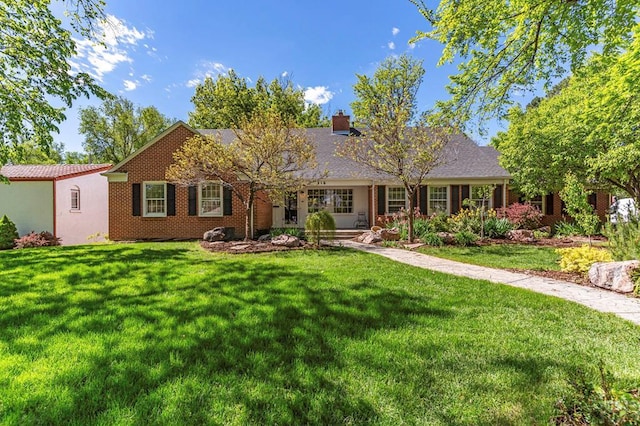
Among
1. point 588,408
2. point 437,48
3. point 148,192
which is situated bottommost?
point 588,408

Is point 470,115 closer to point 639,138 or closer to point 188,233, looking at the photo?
point 639,138

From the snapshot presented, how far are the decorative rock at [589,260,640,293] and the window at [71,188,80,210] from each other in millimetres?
20062

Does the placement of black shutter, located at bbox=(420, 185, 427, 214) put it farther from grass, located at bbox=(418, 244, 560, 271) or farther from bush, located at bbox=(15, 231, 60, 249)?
bush, located at bbox=(15, 231, 60, 249)

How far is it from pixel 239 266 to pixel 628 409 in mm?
6478

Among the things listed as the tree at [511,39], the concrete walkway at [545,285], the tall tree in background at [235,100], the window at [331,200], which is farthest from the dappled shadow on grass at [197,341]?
the tall tree in background at [235,100]

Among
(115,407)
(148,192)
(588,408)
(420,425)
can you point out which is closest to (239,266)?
(115,407)

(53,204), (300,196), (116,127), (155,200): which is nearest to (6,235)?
(53,204)

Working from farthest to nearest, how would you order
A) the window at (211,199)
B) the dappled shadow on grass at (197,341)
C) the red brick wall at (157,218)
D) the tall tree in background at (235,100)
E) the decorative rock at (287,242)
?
the tall tree in background at (235,100) → the window at (211,199) → the red brick wall at (157,218) → the decorative rock at (287,242) → the dappled shadow on grass at (197,341)

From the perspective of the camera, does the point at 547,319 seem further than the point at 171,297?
No

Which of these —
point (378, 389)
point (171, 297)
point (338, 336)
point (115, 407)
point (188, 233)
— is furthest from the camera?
point (188, 233)

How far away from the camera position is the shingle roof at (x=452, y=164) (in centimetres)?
1485

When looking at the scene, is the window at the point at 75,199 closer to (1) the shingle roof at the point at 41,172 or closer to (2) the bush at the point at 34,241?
(1) the shingle roof at the point at 41,172

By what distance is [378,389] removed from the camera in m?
2.51

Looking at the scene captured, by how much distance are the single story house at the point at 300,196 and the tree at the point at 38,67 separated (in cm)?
387
